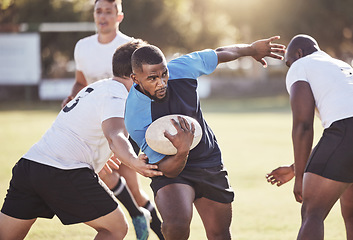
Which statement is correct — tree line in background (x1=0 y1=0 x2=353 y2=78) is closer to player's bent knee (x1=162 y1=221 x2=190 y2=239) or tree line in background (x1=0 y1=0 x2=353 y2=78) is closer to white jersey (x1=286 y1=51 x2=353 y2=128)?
white jersey (x1=286 y1=51 x2=353 y2=128)

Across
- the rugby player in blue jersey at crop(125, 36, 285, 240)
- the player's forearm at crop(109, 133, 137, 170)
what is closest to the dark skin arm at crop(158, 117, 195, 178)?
the rugby player in blue jersey at crop(125, 36, 285, 240)

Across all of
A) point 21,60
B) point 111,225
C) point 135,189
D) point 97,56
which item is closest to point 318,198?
point 111,225

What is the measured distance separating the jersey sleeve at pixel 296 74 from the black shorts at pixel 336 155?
46cm

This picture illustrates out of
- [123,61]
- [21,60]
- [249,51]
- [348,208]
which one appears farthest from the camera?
[21,60]

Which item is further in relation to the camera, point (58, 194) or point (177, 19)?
point (177, 19)

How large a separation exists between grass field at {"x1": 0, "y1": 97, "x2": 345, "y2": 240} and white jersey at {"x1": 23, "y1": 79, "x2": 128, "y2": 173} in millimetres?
2136

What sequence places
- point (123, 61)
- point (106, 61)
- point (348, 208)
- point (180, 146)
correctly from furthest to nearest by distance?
point (106, 61) < point (348, 208) < point (123, 61) < point (180, 146)

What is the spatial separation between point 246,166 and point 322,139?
298 inches

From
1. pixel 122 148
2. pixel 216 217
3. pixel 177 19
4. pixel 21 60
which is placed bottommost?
pixel 21 60

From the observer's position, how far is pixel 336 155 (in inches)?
181

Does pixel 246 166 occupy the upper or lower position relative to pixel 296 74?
lower

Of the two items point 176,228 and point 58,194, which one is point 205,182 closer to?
point 176,228

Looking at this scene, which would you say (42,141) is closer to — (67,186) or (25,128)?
(67,186)

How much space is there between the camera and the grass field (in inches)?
270
